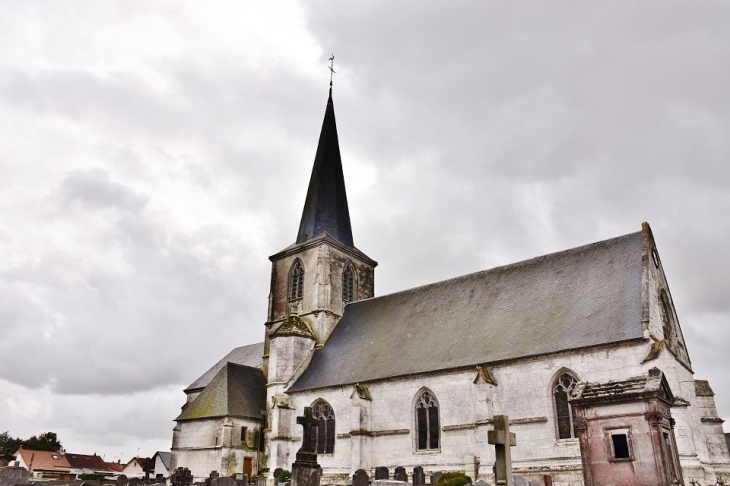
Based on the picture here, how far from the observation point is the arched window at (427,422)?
871 inches

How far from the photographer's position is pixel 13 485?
12836 millimetres

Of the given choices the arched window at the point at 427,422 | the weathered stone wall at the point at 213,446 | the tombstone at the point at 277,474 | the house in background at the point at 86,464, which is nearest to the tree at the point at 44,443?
the house in background at the point at 86,464

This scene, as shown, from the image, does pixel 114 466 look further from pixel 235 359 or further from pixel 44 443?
pixel 235 359

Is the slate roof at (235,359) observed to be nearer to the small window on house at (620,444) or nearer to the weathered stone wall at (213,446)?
the weathered stone wall at (213,446)

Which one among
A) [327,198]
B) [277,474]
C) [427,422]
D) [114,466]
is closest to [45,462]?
→ [114,466]

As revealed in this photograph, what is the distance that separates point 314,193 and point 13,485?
25357 mm

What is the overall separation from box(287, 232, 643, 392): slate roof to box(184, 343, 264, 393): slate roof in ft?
45.2

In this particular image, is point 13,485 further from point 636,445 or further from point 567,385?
point 567,385

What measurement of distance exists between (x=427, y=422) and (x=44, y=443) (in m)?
67.6

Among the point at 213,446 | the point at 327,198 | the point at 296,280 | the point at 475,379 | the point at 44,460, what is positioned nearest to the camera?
the point at 475,379

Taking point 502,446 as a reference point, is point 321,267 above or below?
above

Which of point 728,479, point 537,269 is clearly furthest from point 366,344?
point 728,479

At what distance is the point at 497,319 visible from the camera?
23.5 m

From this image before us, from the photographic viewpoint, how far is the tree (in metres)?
68.2
